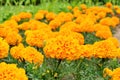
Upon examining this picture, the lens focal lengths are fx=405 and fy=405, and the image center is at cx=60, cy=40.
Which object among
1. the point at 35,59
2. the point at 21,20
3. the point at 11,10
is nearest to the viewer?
the point at 35,59

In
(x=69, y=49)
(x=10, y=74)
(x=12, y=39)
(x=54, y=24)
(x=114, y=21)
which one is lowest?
(x=114, y=21)

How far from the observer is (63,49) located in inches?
140

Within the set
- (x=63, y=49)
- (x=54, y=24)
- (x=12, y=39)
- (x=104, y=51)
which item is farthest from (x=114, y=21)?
(x=63, y=49)

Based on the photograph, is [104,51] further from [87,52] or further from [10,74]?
[10,74]

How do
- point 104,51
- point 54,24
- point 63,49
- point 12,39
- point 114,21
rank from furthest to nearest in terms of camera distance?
point 114,21
point 54,24
point 12,39
point 104,51
point 63,49

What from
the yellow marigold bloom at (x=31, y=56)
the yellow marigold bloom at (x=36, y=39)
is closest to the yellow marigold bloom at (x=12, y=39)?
the yellow marigold bloom at (x=36, y=39)

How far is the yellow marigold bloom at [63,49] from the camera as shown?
3.53 meters

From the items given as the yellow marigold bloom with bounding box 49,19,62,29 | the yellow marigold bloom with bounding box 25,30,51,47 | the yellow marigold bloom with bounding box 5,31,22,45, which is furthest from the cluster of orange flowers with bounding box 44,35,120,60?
the yellow marigold bloom with bounding box 49,19,62,29

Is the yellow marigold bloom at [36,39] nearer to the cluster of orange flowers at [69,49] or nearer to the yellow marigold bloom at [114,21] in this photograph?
the cluster of orange flowers at [69,49]

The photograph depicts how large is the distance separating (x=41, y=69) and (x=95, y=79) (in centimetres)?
53

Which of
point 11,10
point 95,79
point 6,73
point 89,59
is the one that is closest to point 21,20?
point 11,10

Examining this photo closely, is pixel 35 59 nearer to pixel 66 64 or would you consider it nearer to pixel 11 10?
pixel 66 64

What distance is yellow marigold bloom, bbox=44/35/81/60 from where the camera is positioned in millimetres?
3535

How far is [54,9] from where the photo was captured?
8.77m
